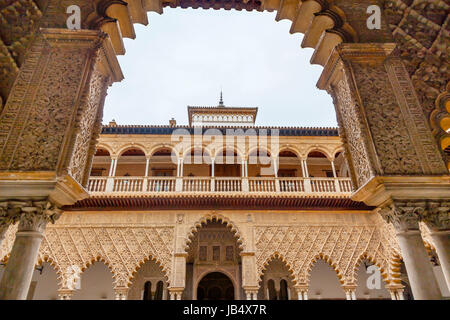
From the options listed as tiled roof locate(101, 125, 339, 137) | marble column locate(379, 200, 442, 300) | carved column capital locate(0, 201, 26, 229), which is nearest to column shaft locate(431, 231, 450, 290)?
marble column locate(379, 200, 442, 300)

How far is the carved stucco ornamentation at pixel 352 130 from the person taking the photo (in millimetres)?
2666

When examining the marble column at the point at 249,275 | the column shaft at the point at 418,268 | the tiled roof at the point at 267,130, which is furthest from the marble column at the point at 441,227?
the tiled roof at the point at 267,130

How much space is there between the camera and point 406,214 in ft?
7.66

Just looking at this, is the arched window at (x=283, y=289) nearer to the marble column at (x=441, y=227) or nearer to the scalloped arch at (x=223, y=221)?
the scalloped arch at (x=223, y=221)

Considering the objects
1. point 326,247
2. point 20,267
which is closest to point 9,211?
point 20,267

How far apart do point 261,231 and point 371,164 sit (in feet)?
22.2

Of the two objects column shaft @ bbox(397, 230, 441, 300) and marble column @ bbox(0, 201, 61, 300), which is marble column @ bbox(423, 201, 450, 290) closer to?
column shaft @ bbox(397, 230, 441, 300)

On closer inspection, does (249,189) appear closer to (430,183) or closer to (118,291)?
(118,291)

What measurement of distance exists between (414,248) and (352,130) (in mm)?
1227

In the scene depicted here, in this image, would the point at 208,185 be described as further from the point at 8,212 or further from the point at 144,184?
the point at 8,212

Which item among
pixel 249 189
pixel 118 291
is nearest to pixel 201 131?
pixel 249 189

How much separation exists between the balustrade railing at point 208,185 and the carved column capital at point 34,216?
719cm

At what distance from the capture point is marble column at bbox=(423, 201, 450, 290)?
2.27 meters
